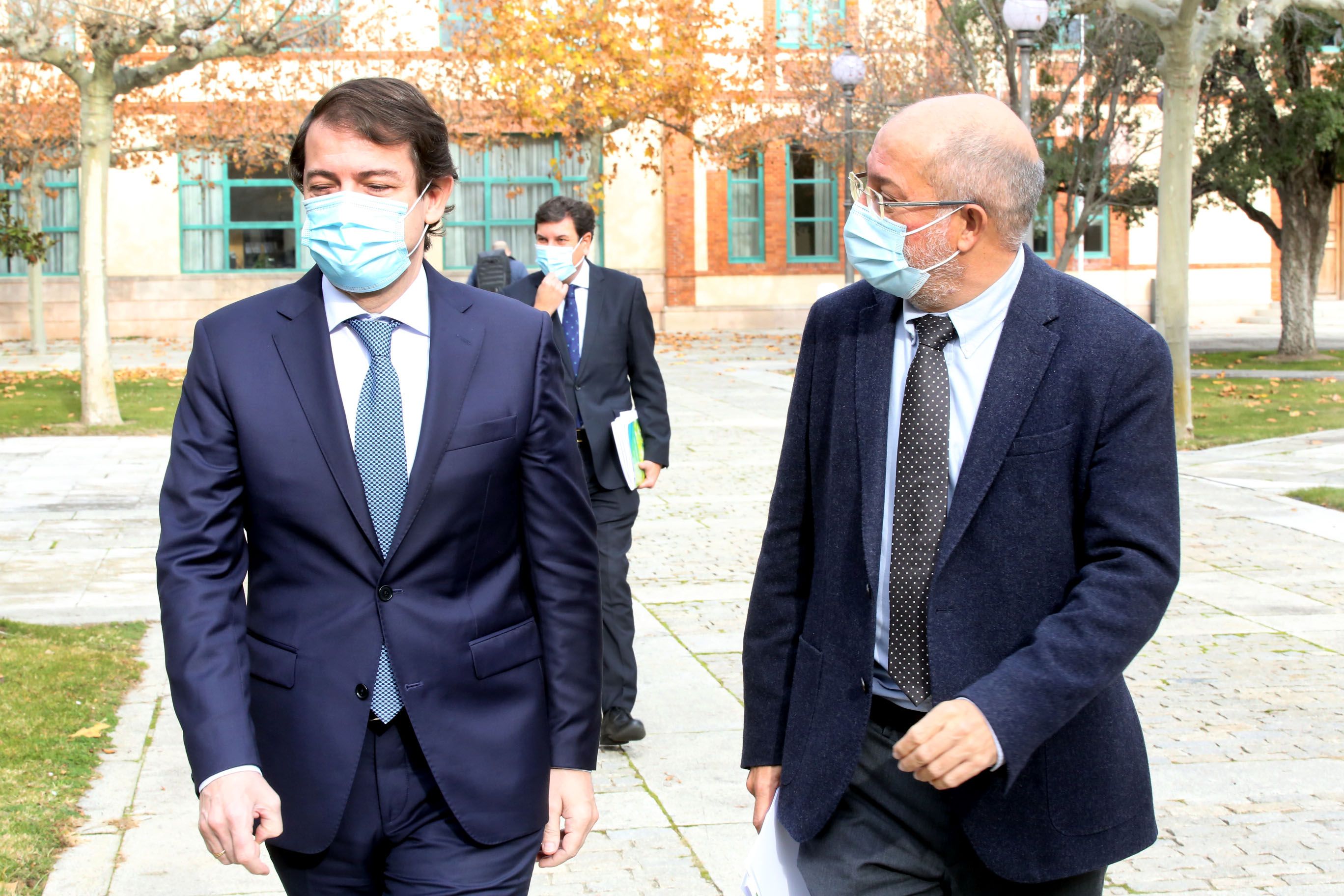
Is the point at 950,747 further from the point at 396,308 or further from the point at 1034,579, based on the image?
the point at 396,308

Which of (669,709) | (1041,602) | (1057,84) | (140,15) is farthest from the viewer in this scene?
(1057,84)

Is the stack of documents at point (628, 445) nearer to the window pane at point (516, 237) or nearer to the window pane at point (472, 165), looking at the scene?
the window pane at point (516, 237)

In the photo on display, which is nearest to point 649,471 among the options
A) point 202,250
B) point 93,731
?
point 93,731

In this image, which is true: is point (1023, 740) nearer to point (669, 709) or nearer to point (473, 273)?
point (669, 709)

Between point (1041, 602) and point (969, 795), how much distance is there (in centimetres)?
35

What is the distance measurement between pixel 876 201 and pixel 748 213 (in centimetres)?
3401

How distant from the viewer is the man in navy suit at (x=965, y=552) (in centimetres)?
242

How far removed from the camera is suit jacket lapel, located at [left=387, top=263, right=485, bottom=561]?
246 cm

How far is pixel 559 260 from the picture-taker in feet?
20.3

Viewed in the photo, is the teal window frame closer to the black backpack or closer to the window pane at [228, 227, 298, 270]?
the window pane at [228, 227, 298, 270]

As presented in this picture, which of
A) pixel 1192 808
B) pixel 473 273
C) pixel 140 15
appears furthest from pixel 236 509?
pixel 140 15

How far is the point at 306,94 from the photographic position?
30.3m

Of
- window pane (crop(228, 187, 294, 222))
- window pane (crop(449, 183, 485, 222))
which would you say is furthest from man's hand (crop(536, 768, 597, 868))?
window pane (crop(449, 183, 485, 222))

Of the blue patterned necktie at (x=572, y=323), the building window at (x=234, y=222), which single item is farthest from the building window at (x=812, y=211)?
the blue patterned necktie at (x=572, y=323)
